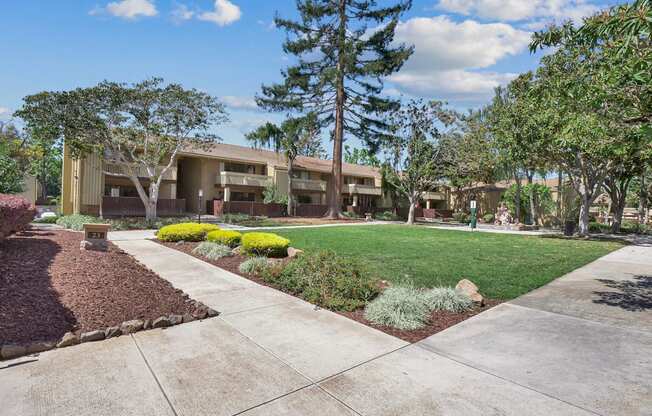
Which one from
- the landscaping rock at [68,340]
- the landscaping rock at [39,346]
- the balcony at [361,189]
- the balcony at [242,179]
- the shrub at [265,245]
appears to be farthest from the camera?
the balcony at [361,189]

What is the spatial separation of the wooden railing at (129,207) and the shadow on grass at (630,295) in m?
26.3

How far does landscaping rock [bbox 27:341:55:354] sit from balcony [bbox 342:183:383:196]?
37.2 metres

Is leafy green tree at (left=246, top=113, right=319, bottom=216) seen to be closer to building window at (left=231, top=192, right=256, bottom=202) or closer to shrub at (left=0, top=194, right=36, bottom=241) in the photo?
building window at (left=231, top=192, right=256, bottom=202)

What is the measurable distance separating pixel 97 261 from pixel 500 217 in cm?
2822

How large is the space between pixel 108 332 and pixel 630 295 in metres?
8.95

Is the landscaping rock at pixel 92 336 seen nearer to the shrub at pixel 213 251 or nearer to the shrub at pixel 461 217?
the shrub at pixel 213 251

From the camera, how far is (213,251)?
983 centimetres

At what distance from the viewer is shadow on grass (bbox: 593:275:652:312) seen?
6105mm

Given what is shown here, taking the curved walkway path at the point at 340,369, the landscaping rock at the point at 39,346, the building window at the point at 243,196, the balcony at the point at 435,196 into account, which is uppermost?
the balcony at the point at 435,196

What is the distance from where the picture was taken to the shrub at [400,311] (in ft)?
16.1

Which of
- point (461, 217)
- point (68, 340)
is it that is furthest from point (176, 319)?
point (461, 217)

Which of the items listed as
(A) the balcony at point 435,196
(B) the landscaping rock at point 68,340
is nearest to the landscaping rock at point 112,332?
(B) the landscaping rock at point 68,340

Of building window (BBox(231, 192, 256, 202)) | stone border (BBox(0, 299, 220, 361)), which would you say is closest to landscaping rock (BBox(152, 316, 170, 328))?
stone border (BBox(0, 299, 220, 361))

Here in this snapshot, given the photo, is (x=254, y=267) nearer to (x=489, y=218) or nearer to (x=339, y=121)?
(x=339, y=121)
